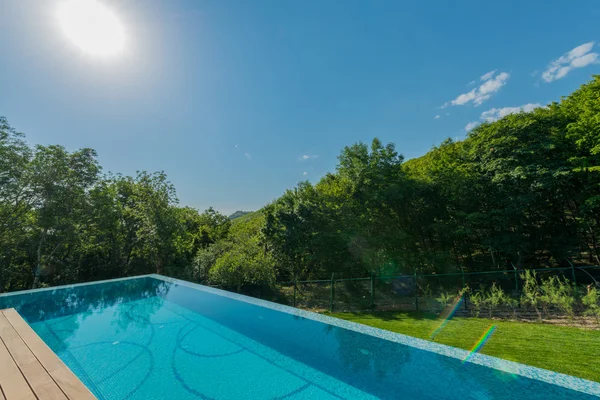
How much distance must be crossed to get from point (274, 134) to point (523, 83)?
12.3 m

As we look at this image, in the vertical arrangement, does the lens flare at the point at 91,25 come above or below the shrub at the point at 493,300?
above

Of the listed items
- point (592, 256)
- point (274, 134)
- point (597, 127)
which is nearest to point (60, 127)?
point (274, 134)

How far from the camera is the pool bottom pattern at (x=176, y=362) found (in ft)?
9.98

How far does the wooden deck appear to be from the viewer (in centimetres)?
178

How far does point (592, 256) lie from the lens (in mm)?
12500

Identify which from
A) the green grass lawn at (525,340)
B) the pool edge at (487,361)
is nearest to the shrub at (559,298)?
the green grass lawn at (525,340)

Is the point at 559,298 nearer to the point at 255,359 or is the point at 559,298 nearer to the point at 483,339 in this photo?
the point at 483,339

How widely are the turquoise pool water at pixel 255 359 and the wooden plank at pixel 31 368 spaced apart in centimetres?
102

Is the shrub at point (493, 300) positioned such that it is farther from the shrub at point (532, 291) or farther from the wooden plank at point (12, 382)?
the wooden plank at point (12, 382)

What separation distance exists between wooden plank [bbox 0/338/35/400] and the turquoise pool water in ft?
3.86

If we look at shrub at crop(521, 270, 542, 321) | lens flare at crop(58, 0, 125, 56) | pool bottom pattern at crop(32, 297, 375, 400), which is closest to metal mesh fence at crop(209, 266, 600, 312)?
shrub at crop(521, 270, 542, 321)

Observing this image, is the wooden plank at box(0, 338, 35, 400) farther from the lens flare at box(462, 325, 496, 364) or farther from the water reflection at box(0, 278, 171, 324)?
the lens flare at box(462, 325, 496, 364)

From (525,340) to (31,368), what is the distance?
8.12 m

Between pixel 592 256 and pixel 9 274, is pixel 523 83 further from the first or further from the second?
pixel 9 274
